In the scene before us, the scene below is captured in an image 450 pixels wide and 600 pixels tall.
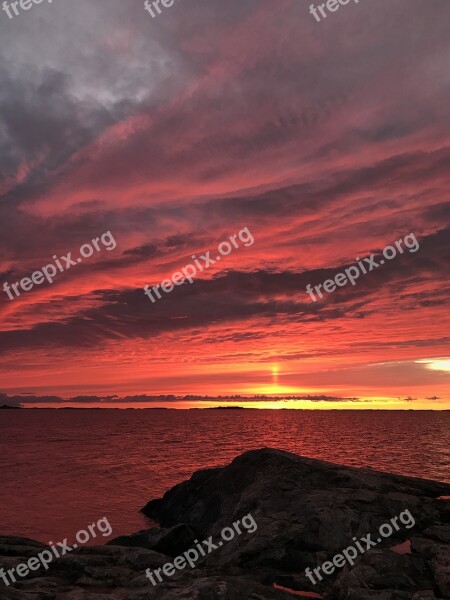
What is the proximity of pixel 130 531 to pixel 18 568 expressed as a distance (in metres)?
9.88

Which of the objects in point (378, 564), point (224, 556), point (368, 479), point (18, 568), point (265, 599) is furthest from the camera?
point (368, 479)

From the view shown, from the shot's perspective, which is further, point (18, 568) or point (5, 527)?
point (5, 527)

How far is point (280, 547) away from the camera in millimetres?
12617

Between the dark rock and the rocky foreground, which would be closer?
the rocky foreground

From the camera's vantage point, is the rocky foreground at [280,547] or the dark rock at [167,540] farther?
the dark rock at [167,540]

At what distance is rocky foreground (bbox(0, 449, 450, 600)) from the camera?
9641mm

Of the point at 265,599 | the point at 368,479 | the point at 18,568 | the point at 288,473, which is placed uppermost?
the point at 18,568

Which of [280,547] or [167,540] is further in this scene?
[167,540]

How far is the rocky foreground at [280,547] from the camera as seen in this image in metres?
9.64

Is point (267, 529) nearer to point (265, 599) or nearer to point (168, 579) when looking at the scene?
point (168, 579)

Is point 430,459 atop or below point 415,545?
below

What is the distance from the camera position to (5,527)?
21.2 meters

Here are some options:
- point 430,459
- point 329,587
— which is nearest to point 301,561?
point 329,587

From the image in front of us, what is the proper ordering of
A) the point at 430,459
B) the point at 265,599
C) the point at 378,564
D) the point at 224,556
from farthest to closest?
the point at 430,459, the point at 224,556, the point at 378,564, the point at 265,599
